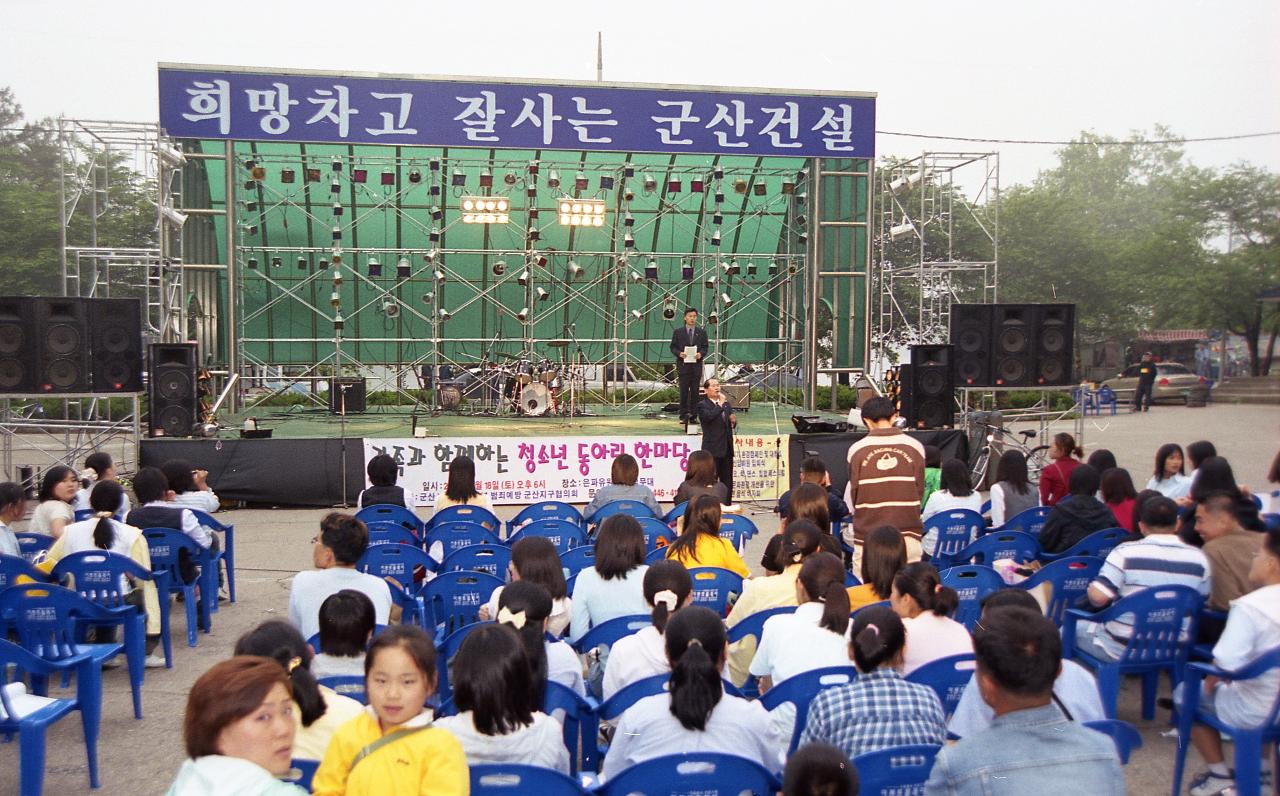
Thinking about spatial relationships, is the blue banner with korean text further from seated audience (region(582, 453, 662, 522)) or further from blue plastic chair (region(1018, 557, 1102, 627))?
blue plastic chair (region(1018, 557, 1102, 627))

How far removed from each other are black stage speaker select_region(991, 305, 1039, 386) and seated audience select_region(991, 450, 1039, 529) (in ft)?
16.9

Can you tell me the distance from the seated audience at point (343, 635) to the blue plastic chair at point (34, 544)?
3448 mm

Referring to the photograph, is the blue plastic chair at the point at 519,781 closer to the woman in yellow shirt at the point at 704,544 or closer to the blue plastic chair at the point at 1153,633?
the woman in yellow shirt at the point at 704,544

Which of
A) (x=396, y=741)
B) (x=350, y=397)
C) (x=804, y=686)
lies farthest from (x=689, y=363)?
(x=396, y=741)

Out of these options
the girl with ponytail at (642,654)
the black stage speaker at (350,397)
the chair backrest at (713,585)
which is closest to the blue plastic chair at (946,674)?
the girl with ponytail at (642,654)

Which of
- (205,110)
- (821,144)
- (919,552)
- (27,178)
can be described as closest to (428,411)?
(205,110)

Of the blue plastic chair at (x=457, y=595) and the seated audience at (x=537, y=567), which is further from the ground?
the seated audience at (x=537, y=567)

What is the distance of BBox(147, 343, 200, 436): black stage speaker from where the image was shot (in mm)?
11523

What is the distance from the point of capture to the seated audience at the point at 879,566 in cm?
431

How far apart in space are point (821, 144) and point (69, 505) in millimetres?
11080

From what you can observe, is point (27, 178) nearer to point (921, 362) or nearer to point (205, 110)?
point (205, 110)

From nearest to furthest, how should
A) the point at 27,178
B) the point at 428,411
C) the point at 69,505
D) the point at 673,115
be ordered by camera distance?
the point at 69,505
the point at 673,115
the point at 428,411
the point at 27,178

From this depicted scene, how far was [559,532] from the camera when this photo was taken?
254 inches

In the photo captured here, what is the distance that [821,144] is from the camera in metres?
15.0
